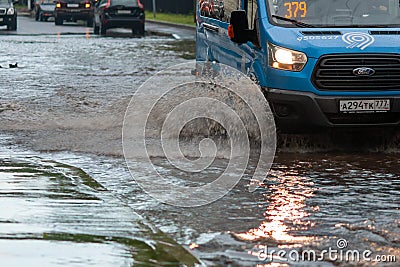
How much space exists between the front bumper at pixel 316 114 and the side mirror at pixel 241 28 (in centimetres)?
77

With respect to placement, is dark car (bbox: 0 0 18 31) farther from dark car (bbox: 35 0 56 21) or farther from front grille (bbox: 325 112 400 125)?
front grille (bbox: 325 112 400 125)

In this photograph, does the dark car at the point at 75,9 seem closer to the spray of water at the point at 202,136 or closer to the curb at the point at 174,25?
the curb at the point at 174,25

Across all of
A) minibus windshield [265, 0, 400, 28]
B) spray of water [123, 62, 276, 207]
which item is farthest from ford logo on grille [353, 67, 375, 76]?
spray of water [123, 62, 276, 207]

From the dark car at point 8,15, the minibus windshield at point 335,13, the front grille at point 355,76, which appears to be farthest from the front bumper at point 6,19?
the front grille at point 355,76

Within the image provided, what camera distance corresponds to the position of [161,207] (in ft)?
26.9

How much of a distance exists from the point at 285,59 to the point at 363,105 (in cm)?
89

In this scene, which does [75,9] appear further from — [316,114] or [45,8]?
[316,114]

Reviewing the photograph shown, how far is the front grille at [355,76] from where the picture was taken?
36.1 ft

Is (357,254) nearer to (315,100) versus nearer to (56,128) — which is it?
(315,100)

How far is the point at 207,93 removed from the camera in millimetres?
13992

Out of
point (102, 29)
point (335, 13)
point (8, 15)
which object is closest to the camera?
point (335, 13)

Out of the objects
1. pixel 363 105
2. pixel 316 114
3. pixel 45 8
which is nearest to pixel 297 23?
pixel 316 114

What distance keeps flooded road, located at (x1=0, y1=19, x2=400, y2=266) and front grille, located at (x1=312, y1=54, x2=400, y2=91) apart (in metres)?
0.70

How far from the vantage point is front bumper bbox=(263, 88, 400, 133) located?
1105 cm
